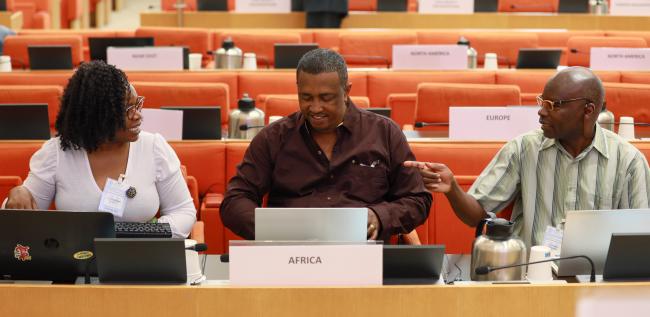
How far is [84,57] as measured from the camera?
891 cm

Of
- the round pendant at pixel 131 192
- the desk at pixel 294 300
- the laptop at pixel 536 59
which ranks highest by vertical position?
the laptop at pixel 536 59

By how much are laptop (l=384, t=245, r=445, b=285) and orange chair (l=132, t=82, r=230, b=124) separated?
350cm

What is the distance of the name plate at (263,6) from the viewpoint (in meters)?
10.6

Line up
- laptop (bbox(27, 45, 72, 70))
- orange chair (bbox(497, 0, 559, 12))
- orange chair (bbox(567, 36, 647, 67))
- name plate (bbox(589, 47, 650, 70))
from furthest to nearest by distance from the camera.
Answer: orange chair (bbox(497, 0, 559, 12)), orange chair (bbox(567, 36, 647, 67)), laptop (bbox(27, 45, 72, 70)), name plate (bbox(589, 47, 650, 70))

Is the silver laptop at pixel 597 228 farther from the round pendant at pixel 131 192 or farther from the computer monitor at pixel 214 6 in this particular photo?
the computer monitor at pixel 214 6

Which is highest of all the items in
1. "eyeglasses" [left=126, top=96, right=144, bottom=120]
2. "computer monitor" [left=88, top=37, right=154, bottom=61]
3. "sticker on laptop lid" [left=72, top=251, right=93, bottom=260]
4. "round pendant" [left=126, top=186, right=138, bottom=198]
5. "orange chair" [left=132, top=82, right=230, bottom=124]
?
"eyeglasses" [left=126, top=96, right=144, bottom=120]

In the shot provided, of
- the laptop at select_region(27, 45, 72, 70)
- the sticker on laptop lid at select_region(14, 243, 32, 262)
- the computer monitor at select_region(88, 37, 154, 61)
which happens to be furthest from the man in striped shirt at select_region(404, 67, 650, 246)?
the computer monitor at select_region(88, 37, 154, 61)

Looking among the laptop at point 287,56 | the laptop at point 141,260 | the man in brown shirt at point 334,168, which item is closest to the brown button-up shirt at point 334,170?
the man in brown shirt at point 334,168

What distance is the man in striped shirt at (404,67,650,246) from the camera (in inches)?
131

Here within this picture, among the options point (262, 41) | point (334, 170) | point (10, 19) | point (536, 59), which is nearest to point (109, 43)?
point (262, 41)

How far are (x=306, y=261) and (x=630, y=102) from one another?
389cm

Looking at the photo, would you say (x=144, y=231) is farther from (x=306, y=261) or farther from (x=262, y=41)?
(x=262, y=41)

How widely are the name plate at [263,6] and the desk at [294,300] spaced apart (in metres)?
8.08

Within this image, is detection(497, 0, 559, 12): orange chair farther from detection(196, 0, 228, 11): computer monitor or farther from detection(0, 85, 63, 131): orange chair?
detection(0, 85, 63, 131): orange chair
